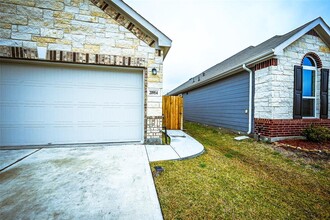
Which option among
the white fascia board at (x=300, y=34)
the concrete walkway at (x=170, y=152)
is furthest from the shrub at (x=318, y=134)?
the concrete walkway at (x=170, y=152)

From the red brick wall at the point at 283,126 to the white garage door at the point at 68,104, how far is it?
16.2 feet

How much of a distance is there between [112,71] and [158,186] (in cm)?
392

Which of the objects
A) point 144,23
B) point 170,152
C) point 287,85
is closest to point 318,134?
point 287,85

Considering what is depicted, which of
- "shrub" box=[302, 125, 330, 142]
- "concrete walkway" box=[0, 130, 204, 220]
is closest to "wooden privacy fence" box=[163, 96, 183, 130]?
"concrete walkway" box=[0, 130, 204, 220]

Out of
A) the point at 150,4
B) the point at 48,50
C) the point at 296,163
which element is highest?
the point at 150,4

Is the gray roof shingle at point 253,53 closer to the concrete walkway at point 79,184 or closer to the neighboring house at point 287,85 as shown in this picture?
the neighboring house at point 287,85

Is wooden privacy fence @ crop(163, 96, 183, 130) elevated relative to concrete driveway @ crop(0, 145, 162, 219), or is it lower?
elevated

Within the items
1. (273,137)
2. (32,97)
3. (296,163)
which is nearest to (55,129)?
(32,97)

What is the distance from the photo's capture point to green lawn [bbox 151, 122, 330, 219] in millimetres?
1982

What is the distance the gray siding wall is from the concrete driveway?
234 inches

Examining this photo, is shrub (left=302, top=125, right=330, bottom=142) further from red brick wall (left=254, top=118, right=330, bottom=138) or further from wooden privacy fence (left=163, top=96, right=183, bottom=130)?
wooden privacy fence (left=163, top=96, right=183, bottom=130)

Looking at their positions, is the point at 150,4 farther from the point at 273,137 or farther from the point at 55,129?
the point at 273,137

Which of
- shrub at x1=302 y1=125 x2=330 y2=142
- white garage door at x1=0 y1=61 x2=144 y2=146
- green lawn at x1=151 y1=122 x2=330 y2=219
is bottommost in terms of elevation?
green lawn at x1=151 y1=122 x2=330 y2=219

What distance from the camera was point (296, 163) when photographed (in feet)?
12.8
